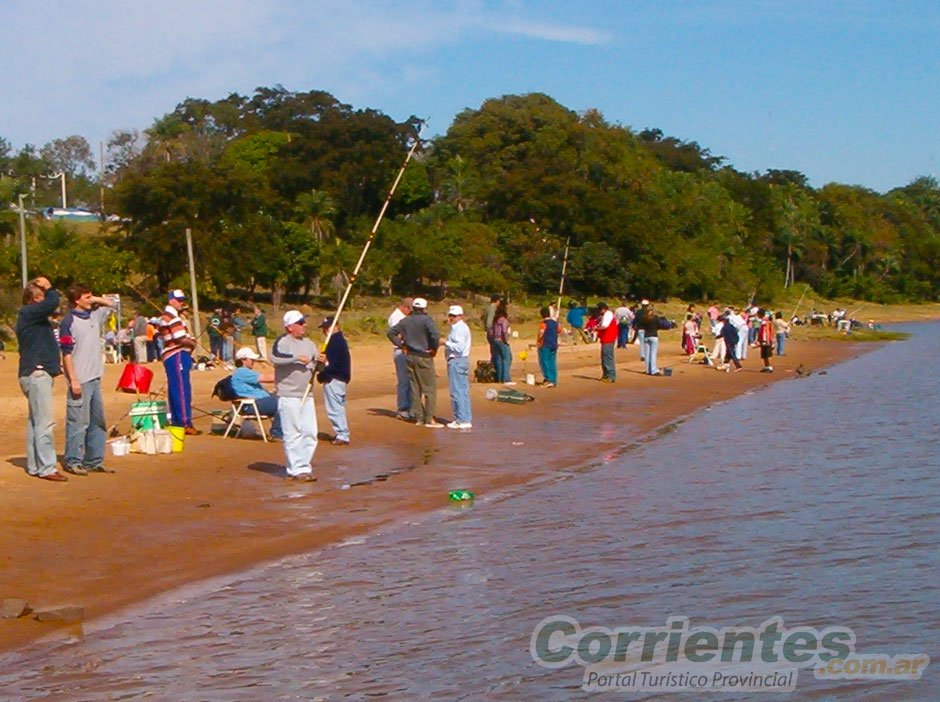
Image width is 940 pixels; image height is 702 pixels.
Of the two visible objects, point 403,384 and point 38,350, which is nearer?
point 38,350

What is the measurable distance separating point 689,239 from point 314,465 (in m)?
65.6

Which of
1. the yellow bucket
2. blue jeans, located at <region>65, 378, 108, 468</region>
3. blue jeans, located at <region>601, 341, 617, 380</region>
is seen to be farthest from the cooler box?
blue jeans, located at <region>601, 341, 617, 380</region>

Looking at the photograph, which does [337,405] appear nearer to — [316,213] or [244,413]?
[244,413]

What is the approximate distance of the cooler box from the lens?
13.1 meters

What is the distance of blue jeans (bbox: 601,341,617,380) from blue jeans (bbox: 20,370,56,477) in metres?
15.2

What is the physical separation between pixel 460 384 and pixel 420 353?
2.22ft

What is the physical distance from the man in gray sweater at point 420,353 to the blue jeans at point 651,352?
11.1 meters

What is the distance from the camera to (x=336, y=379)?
46.3ft

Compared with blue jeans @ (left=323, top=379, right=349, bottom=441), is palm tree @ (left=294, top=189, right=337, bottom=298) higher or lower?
higher

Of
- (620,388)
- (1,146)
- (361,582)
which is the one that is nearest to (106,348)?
(620,388)

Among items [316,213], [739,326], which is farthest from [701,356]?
[316,213]

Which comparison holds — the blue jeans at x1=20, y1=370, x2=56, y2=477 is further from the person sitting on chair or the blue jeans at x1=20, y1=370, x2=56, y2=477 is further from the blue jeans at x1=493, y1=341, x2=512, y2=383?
the blue jeans at x1=493, y1=341, x2=512, y2=383

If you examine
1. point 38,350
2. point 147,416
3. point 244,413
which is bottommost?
point 244,413

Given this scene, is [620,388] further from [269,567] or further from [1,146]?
[1,146]
